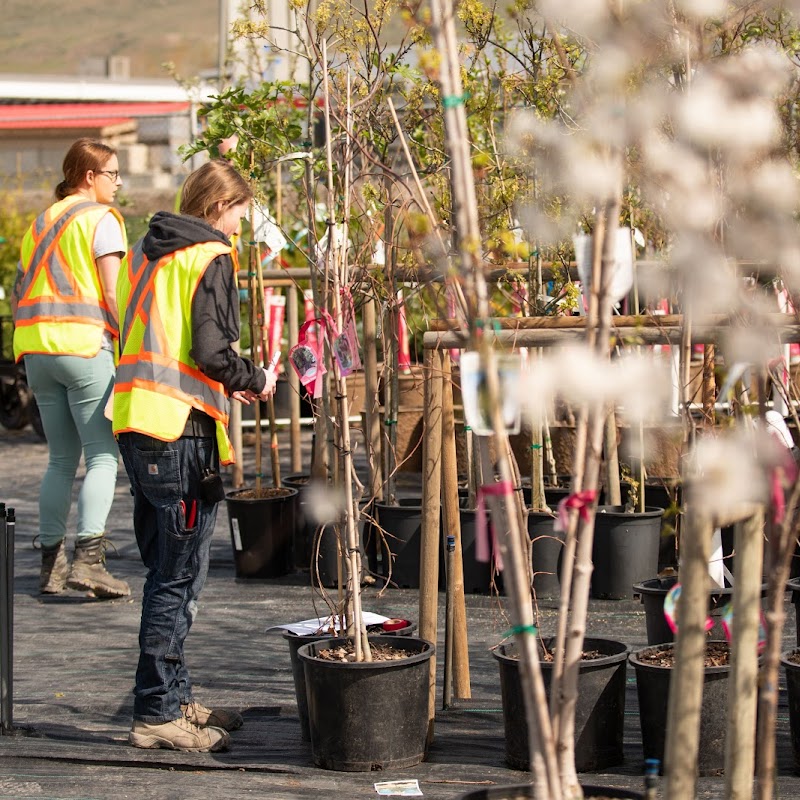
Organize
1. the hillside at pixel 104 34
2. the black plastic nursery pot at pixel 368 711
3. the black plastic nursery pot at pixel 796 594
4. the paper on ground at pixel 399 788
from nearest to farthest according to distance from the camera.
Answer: the paper on ground at pixel 399 788
the black plastic nursery pot at pixel 368 711
the black plastic nursery pot at pixel 796 594
the hillside at pixel 104 34

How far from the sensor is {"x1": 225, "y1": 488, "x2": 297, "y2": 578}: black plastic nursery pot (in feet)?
17.7

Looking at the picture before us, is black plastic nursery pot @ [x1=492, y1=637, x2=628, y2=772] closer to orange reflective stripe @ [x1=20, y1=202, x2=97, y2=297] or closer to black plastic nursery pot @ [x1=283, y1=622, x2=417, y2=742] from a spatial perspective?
black plastic nursery pot @ [x1=283, y1=622, x2=417, y2=742]

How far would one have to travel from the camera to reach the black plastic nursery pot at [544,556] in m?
4.95

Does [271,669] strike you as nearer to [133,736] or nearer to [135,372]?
[133,736]

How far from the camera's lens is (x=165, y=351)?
3.27 m

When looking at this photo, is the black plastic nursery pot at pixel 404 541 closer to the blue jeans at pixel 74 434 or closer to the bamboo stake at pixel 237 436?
the blue jeans at pixel 74 434

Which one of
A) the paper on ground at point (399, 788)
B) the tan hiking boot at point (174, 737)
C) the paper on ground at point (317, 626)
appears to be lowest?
the paper on ground at point (399, 788)

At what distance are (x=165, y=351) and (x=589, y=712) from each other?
1289 mm

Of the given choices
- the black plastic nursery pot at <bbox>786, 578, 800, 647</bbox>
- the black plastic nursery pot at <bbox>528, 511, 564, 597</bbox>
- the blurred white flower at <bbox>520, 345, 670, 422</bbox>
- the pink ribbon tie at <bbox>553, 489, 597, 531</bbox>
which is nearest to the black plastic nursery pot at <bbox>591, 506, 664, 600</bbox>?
the black plastic nursery pot at <bbox>528, 511, 564, 597</bbox>

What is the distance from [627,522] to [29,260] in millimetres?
2358

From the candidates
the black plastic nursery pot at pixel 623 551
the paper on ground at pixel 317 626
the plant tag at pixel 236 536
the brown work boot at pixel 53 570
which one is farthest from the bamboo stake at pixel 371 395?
the paper on ground at pixel 317 626

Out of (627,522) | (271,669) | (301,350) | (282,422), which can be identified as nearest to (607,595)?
(627,522)

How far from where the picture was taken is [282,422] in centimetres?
877

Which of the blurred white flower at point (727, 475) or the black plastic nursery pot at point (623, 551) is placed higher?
the blurred white flower at point (727, 475)
